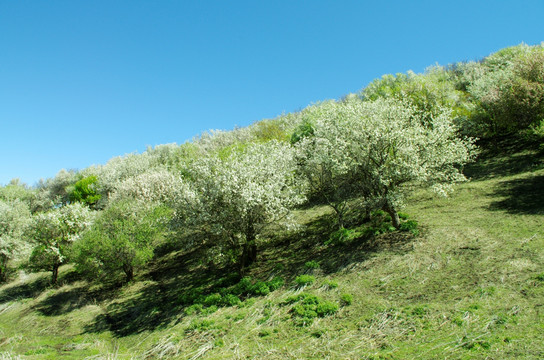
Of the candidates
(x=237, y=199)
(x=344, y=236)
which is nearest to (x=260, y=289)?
(x=237, y=199)

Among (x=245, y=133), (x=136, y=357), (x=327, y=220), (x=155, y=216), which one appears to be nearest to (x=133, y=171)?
(x=245, y=133)

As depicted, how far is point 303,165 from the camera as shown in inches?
890

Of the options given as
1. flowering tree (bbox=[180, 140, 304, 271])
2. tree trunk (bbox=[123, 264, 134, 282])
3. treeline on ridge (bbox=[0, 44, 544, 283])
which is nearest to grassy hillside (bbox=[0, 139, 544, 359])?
tree trunk (bbox=[123, 264, 134, 282])

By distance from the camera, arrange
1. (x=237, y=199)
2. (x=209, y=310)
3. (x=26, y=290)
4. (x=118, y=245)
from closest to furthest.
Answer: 1. (x=209, y=310)
2. (x=237, y=199)
3. (x=118, y=245)
4. (x=26, y=290)

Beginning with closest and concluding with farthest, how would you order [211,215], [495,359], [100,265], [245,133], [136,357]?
1. [495,359]
2. [136,357]
3. [211,215]
4. [100,265]
5. [245,133]

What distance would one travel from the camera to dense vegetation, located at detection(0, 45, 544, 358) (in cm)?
1257

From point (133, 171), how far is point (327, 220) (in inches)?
2066

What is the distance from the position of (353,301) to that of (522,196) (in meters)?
16.9

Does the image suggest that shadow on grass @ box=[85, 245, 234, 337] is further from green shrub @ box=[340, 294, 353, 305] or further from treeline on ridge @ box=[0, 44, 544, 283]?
green shrub @ box=[340, 294, 353, 305]

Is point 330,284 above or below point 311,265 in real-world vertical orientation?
below

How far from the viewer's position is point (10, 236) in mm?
36875

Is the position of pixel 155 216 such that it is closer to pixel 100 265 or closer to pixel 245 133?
pixel 100 265

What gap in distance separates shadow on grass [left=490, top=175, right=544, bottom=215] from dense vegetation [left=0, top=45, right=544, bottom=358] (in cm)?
21

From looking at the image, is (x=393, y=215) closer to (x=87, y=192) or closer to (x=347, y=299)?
(x=347, y=299)
